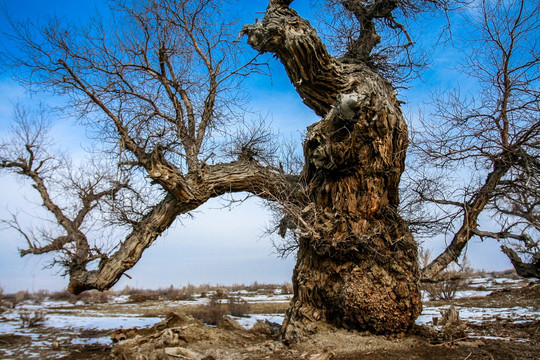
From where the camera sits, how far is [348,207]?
5.80m

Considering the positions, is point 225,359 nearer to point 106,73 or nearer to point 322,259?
point 322,259

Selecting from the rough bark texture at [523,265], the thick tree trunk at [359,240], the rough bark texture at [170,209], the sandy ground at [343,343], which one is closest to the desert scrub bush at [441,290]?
the sandy ground at [343,343]

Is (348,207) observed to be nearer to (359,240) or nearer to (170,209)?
(359,240)

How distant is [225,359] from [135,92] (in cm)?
520

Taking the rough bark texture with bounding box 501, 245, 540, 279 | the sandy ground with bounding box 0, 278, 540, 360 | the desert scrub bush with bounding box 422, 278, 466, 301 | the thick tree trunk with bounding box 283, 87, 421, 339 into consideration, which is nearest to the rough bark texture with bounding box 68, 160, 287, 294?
the thick tree trunk with bounding box 283, 87, 421, 339

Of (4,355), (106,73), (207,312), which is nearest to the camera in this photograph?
(4,355)

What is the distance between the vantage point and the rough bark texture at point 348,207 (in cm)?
546

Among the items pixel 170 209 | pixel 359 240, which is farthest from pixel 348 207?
pixel 170 209

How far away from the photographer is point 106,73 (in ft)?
22.3

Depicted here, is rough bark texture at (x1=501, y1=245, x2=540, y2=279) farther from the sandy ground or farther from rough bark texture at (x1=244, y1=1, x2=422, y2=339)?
rough bark texture at (x1=244, y1=1, x2=422, y2=339)

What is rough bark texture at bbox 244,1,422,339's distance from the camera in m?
5.46

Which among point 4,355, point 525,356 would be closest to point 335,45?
point 525,356

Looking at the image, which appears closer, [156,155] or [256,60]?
[156,155]

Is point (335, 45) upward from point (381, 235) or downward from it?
upward
